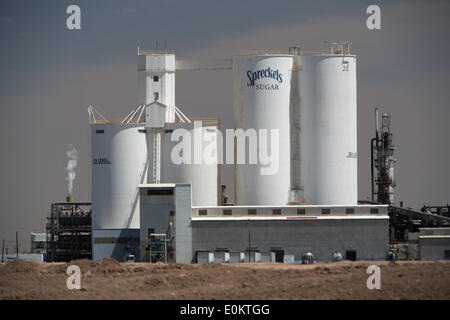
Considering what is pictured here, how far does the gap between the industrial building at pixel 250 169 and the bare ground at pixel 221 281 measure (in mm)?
9149

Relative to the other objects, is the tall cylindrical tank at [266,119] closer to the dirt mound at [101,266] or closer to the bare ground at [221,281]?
the bare ground at [221,281]

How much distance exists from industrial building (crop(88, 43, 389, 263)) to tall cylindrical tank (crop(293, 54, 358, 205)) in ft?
0.33

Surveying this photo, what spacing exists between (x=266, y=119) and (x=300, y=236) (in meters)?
12.4

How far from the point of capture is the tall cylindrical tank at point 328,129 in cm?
10481

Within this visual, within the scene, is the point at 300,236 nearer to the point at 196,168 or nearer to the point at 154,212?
the point at 196,168

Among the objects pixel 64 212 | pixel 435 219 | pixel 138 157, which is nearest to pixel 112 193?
pixel 138 157

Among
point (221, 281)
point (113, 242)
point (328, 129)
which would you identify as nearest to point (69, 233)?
point (113, 242)

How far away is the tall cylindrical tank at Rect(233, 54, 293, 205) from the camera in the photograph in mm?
104188

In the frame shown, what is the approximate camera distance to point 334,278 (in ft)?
253

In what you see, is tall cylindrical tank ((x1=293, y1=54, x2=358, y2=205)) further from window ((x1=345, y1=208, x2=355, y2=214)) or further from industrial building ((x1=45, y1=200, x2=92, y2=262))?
industrial building ((x1=45, y1=200, x2=92, y2=262))

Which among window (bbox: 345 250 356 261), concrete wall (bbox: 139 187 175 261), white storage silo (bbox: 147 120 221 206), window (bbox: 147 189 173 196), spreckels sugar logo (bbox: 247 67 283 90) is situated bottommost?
window (bbox: 345 250 356 261)

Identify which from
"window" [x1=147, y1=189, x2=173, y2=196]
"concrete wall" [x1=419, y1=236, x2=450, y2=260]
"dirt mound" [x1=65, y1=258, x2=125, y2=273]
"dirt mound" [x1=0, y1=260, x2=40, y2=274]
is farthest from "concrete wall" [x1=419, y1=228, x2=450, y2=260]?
"dirt mound" [x1=0, y1=260, x2=40, y2=274]

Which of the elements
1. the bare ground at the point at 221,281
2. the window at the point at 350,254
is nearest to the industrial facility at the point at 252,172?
the window at the point at 350,254

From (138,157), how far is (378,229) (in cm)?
2516
